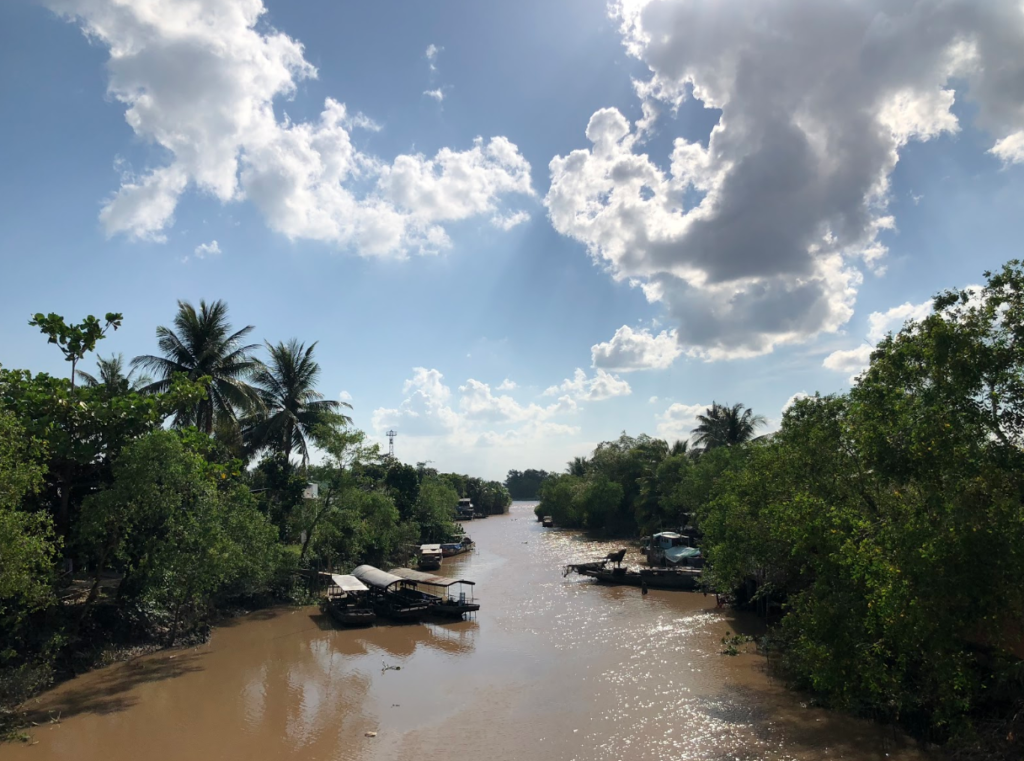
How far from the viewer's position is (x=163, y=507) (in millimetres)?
16969

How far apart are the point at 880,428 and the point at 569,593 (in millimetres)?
22479

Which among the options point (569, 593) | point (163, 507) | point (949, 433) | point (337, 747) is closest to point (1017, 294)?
point (949, 433)

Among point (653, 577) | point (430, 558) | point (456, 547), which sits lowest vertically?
point (653, 577)

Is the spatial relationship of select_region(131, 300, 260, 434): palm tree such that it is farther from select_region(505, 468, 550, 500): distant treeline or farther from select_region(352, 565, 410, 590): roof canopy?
select_region(505, 468, 550, 500): distant treeline

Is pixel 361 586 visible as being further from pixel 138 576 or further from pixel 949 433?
pixel 949 433

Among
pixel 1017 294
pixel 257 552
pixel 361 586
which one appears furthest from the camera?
pixel 361 586

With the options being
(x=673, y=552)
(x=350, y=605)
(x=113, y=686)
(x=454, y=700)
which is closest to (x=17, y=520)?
(x=113, y=686)

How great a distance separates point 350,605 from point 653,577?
14.7 metres

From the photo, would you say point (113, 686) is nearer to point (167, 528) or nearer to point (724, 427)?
point (167, 528)

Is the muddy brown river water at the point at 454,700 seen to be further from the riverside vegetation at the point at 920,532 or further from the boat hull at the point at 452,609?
the riverside vegetation at the point at 920,532

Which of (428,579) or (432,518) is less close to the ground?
(432,518)

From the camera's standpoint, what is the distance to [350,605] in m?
24.3

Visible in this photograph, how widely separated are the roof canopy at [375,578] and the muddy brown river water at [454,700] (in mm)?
2012

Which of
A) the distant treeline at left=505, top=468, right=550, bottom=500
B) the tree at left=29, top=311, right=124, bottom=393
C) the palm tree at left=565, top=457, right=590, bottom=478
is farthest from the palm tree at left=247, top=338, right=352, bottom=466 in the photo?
the distant treeline at left=505, top=468, right=550, bottom=500
